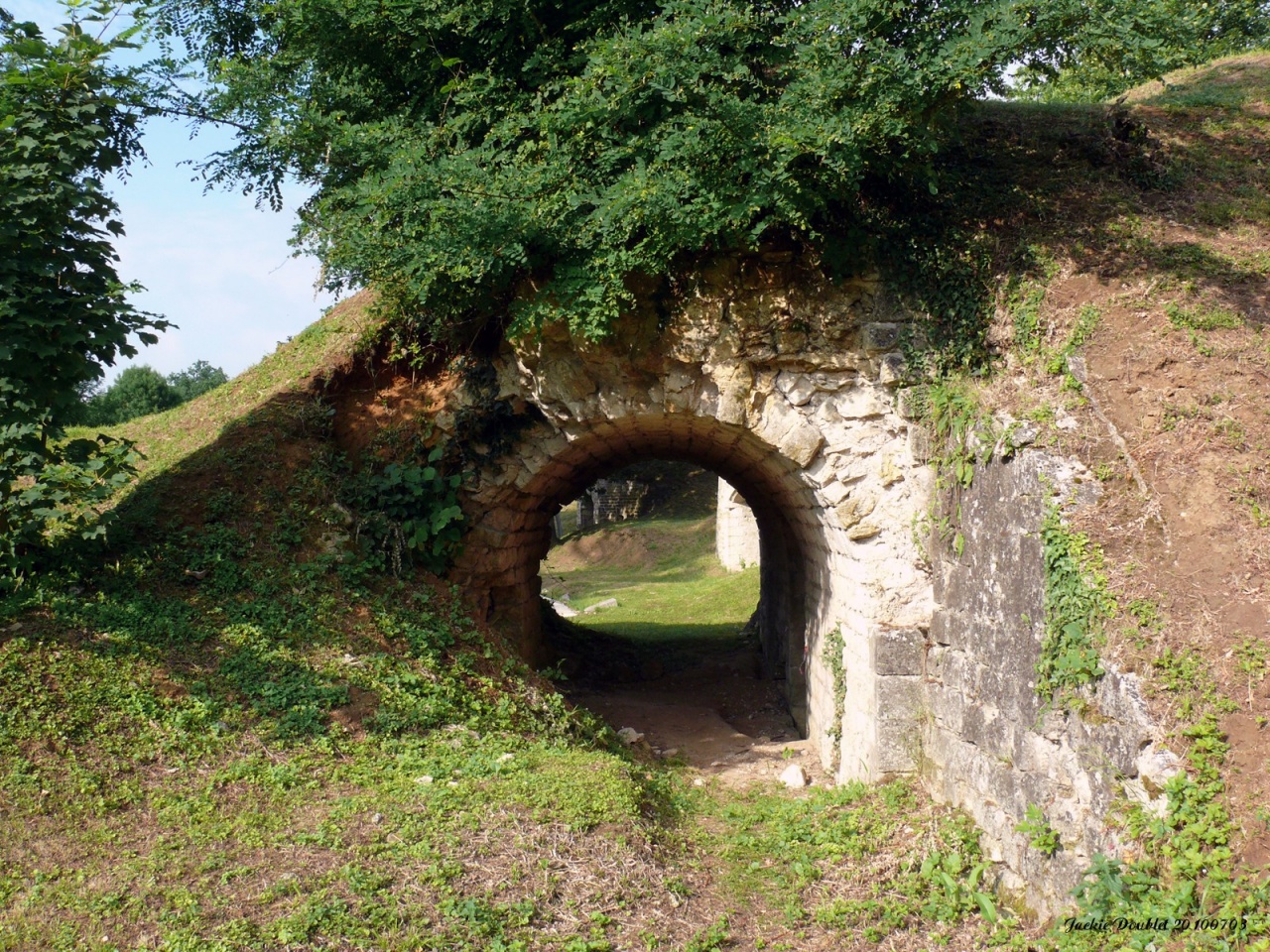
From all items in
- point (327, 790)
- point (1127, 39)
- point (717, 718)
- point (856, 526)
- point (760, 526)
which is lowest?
point (717, 718)

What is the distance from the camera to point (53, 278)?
237 inches

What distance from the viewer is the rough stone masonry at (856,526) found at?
4758mm

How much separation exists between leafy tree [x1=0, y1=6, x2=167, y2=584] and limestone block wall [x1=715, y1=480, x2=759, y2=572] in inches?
559

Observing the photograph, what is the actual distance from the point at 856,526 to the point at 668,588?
42.6 feet

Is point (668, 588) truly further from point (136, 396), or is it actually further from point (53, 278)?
point (136, 396)

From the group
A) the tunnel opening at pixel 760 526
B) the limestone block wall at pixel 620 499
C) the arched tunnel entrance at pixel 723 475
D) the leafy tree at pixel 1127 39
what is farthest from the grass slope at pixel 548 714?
the limestone block wall at pixel 620 499

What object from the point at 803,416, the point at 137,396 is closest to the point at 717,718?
the point at 803,416

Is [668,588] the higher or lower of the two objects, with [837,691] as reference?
lower

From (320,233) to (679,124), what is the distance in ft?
9.75

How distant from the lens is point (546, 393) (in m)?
7.38

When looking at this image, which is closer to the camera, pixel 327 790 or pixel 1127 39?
pixel 327 790

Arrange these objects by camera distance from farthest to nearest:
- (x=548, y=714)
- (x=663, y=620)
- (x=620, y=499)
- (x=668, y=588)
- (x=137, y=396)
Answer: (x=620, y=499) → (x=137, y=396) → (x=668, y=588) → (x=663, y=620) → (x=548, y=714)

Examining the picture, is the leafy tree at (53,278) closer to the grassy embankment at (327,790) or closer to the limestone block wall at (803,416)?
the grassy embankment at (327,790)

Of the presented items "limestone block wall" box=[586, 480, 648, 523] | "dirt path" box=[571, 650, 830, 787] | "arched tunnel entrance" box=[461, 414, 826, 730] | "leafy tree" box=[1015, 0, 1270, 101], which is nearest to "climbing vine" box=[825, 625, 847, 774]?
"dirt path" box=[571, 650, 830, 787]
